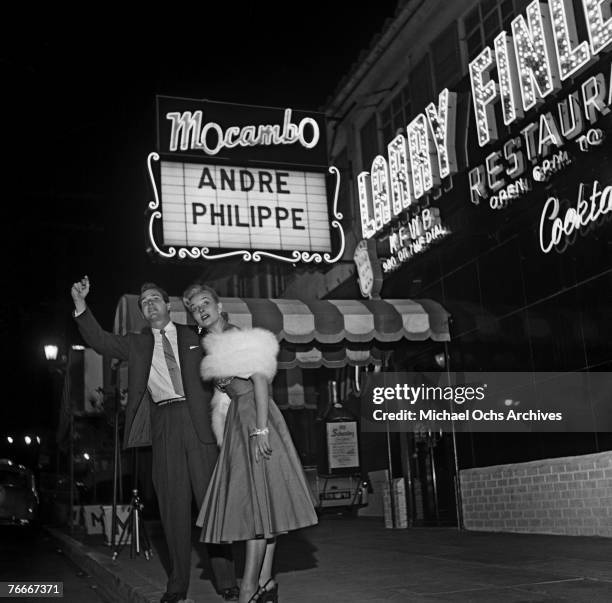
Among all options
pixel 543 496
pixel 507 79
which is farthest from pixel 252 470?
pixel 507 79

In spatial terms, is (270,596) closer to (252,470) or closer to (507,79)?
(252,470)

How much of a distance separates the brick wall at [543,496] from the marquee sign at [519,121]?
8.63ft

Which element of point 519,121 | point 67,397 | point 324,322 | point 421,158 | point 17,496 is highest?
point 421,158

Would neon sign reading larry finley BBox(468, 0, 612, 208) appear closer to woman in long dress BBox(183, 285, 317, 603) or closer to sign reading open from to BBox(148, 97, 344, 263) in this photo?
sign reading open from to BBox(148, 97, 344, 263)

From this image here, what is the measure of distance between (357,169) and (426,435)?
596 cm

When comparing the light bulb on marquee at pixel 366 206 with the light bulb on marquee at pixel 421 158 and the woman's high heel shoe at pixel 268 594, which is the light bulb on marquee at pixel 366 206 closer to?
the light bulb on marquee at pixel 421 158

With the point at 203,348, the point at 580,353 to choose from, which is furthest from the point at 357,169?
the point at 203,348

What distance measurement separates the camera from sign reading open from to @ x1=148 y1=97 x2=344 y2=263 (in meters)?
14.2

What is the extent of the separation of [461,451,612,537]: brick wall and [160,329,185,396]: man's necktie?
5060 millimetres

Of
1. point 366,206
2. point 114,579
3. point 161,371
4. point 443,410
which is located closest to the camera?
point 161,371

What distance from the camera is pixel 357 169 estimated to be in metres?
16.7

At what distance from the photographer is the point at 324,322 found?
34.7 feet

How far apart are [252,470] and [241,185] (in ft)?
34.6

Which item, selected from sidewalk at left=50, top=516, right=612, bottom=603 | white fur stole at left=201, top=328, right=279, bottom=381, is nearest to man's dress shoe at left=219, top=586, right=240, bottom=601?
sidewalk at left=50, top=516, right=612, bottom=603
